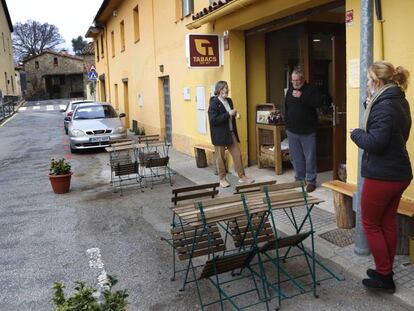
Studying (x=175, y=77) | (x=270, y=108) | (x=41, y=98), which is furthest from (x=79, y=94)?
(x=270, y=108)

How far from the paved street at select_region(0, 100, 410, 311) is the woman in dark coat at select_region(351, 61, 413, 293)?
411 mm

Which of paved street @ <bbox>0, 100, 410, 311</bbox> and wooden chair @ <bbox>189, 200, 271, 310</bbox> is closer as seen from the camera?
wooden chair @ <bbox>189, 200, 271, 310</bbox>

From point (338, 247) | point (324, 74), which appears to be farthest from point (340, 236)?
point (324, 74)

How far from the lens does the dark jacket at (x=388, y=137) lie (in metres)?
3.40

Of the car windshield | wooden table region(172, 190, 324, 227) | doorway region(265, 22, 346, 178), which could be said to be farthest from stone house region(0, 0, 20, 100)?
wooden table region(172, 190, 324, 227)

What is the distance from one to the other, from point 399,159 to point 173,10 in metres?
9.18

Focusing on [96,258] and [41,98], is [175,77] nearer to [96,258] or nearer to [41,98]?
[96,258]

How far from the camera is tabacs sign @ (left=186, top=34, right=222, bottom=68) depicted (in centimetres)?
862

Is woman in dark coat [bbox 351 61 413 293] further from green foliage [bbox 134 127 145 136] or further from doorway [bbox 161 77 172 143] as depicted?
green foliage [bbox 134 127 145 136]

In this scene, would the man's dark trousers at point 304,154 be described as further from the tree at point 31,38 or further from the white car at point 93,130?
the tree at point 31,38

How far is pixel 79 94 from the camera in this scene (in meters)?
62.9

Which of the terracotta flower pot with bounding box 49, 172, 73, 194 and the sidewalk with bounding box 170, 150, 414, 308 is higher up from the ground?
A: the terracotta flower pot with bounding box 49, 172, 73, 194

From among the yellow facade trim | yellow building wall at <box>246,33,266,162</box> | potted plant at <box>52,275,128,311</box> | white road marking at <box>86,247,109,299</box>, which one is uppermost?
the yellow facade trim

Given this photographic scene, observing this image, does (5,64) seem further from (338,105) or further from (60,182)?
(338,105)
